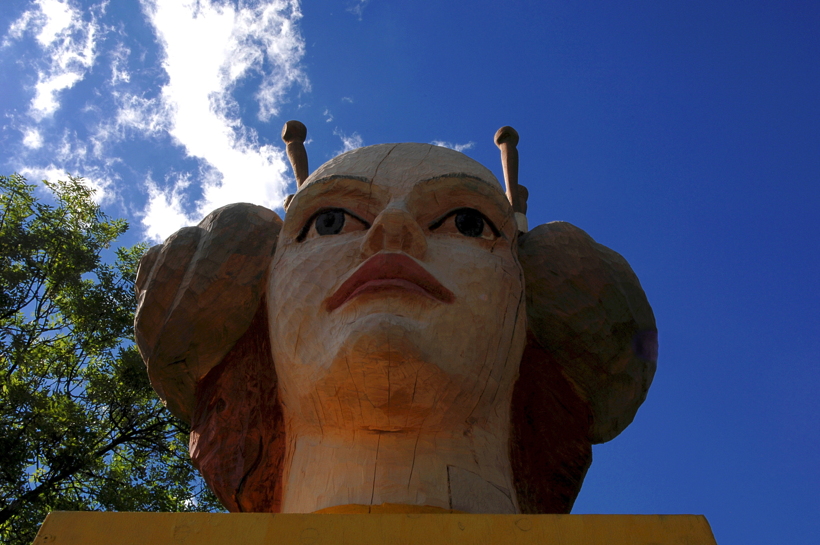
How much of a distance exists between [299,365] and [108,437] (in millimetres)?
6093

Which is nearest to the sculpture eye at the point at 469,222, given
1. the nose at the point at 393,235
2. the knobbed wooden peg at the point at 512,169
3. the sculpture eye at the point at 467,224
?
the sculpture eye at the point at 467,224

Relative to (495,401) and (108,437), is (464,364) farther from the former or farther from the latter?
(108,437)

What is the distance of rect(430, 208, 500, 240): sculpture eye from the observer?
2.30 meters

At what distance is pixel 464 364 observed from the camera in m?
2.03

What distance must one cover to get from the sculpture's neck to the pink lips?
42 cm

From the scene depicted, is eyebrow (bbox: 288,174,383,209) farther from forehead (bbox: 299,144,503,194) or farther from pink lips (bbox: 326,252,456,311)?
pink lips (bbox: 326,252,456,311)

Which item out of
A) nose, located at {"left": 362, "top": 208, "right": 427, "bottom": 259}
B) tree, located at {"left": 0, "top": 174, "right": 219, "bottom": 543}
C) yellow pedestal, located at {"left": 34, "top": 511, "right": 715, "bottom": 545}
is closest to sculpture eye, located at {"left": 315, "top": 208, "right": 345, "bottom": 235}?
nose, located at {"left": 362, "top": 208, "right": 427, "bottom": 259}

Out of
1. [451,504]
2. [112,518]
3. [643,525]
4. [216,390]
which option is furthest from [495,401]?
[112,518]

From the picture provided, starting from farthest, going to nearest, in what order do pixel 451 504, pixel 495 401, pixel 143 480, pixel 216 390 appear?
1. pixel 143 480
2. pixel 216 390
3. pixel 495 401
4. pixel 451 504

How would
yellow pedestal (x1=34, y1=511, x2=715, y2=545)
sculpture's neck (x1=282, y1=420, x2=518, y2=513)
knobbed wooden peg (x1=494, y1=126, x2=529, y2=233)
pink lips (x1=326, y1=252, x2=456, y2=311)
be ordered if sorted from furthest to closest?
knobbed wooden peg (x1=494, y1=126, x2=529, y2=233) < pink lips (x1=326, y1=252, x2=456, y2=311) < sculpture's neck (x1=282, y1=420, x2=518, y2=513) < yellow pedestal (x1=34, y1=511, x2=715, y2=545)

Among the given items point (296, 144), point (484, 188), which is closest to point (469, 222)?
point (484, 188)

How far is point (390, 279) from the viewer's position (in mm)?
1986

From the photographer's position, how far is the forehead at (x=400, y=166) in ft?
7.63

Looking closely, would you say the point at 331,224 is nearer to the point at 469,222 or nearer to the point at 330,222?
the point at 330,222
